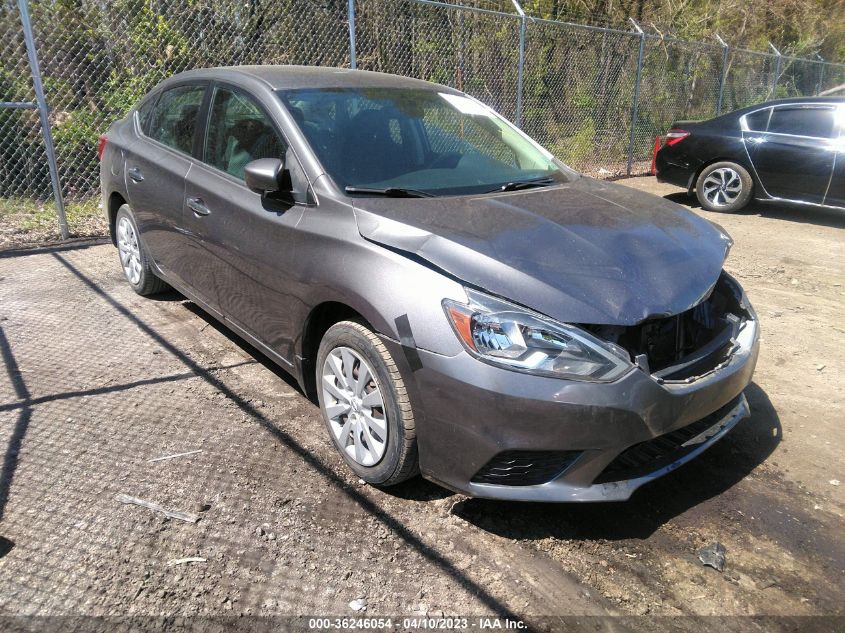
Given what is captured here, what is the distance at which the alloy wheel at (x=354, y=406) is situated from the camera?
2666 mm

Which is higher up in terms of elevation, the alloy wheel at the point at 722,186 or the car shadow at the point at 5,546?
the alloy wheel at the point at 722,186

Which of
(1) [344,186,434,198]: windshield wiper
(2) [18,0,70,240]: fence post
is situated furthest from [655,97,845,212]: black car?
(2) [18,0,70,240]: fence post

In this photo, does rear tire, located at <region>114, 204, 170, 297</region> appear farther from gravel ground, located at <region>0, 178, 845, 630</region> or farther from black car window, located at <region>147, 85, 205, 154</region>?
gravel ground, located at <region>0, 178, 845, 630</region>

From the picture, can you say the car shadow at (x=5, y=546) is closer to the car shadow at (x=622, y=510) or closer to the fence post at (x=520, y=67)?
the car shadow at (x=622, y=510)

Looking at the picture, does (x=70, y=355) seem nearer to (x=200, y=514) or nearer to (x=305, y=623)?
(x=200, y=514)

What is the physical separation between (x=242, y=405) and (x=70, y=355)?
1.35 meters

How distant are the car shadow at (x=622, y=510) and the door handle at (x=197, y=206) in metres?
2.12

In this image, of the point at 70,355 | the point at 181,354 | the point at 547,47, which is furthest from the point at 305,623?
the point at 547,47

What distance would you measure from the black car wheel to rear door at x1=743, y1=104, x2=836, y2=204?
21cm

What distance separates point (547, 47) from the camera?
34.7ft

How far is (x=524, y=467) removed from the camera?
93.5 inches

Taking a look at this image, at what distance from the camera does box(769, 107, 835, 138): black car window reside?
311 inches

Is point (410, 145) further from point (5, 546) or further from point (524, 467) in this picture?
point (5, 546)

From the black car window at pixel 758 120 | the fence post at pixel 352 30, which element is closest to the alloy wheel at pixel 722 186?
the black car window at pixel 758 120
